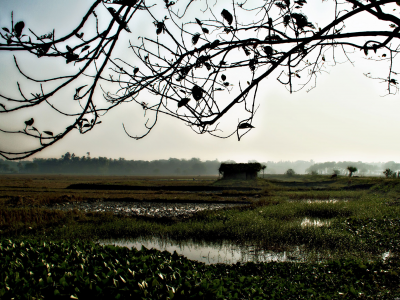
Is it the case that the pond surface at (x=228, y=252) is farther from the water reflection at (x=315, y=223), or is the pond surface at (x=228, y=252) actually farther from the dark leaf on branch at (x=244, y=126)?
the dark leaf on branch at (x=244, y=126)

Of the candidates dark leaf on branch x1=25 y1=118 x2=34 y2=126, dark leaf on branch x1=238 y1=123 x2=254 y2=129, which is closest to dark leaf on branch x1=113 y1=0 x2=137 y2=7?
dark leaf on branch x1=25 y1=118 x2=34 y2=126

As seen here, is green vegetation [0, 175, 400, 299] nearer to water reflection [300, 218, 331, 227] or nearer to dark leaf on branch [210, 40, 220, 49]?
water reflection [300, 218, 331, 227]

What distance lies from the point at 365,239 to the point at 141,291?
8355mm

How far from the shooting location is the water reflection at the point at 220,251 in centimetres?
750

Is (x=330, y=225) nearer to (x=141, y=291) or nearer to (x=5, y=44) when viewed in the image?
(x=141, y=291)

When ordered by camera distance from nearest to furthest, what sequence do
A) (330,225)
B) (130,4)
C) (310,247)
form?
(130,4) → (310,247) → (330,225)

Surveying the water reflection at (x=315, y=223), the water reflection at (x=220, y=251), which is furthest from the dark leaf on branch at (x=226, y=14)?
the water reflection at (x=315, y=223)

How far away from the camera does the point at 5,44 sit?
169 centimetres

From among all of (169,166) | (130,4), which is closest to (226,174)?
(130,4)

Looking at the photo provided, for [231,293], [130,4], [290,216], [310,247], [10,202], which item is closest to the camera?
[130,4]

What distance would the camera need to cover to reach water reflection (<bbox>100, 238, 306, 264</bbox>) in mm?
7504

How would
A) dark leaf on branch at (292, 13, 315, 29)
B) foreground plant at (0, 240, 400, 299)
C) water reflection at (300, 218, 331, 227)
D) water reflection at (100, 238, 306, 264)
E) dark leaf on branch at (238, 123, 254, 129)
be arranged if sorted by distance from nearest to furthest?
dark leaf on branch at (238, 123, 254, 129)
dark leaf on branch at (292, 13, 315, 29)
foreground plant at (0, 240, 400, 299)
water reflection at (100, 238, 306, 264)
water reflection at (300, 218, 331, 227)

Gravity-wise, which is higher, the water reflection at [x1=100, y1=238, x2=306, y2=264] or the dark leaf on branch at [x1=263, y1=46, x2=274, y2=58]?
the dark leaf on branch at [x1=263, y1=46, x2=274, y2=58]

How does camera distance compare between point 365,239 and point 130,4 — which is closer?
point 130,4
